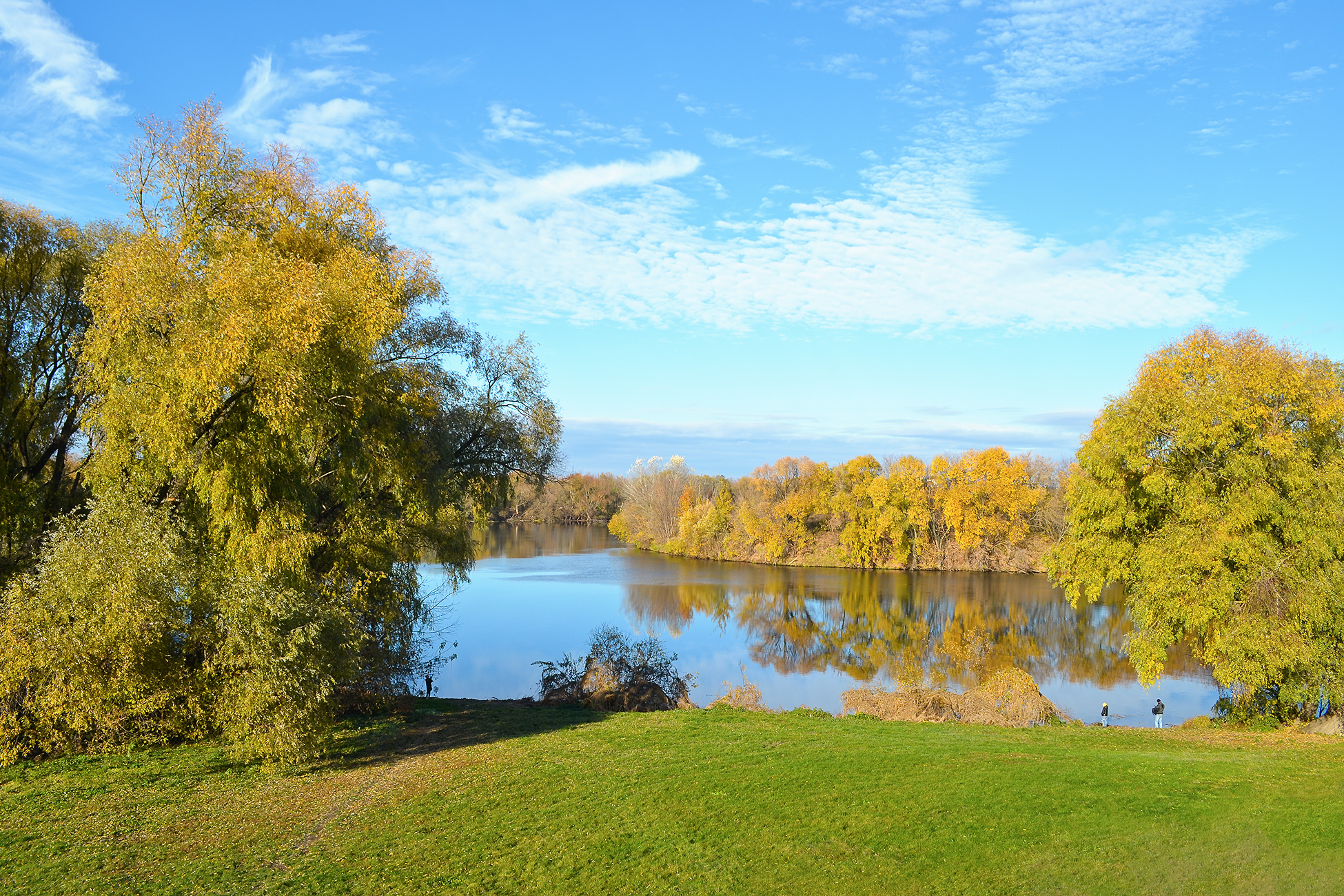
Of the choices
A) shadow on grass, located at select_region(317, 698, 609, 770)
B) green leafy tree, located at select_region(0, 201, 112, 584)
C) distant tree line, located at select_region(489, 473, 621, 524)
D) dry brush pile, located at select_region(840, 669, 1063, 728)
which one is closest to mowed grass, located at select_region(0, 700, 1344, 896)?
shadow on grass, located at select_region(317, 698, 609, 770)

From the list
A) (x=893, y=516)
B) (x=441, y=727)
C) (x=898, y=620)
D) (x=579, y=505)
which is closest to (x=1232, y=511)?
(x=441, y=727)

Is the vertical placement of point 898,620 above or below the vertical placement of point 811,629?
above

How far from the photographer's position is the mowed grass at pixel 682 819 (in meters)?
8.48

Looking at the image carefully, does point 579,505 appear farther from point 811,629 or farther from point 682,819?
point 682,819

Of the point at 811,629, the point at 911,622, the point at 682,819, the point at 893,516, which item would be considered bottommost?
the point at 811,629

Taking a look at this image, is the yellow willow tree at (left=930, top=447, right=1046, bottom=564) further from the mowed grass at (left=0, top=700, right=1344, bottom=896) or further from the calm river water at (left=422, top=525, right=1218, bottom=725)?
the mowed grass at (left=0, top=700, right=1344, bottom=896)

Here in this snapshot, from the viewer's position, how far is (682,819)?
10.4 m

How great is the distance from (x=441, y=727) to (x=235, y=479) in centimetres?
629

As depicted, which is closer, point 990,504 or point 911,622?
point 911,622

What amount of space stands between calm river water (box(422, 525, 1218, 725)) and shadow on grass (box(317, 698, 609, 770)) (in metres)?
6.36

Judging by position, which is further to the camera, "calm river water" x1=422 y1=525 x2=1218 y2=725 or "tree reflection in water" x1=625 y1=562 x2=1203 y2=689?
"tree reflection in water" x1=625 y1=562 x2=1203 y2=689

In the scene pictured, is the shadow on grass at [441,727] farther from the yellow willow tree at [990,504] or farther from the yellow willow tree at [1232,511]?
the yellow willow tree at [990,504]

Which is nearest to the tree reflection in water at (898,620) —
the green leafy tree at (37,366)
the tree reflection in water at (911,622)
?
the tree reflection in water at (911,622)

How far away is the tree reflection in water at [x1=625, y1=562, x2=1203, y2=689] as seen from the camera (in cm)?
3028
